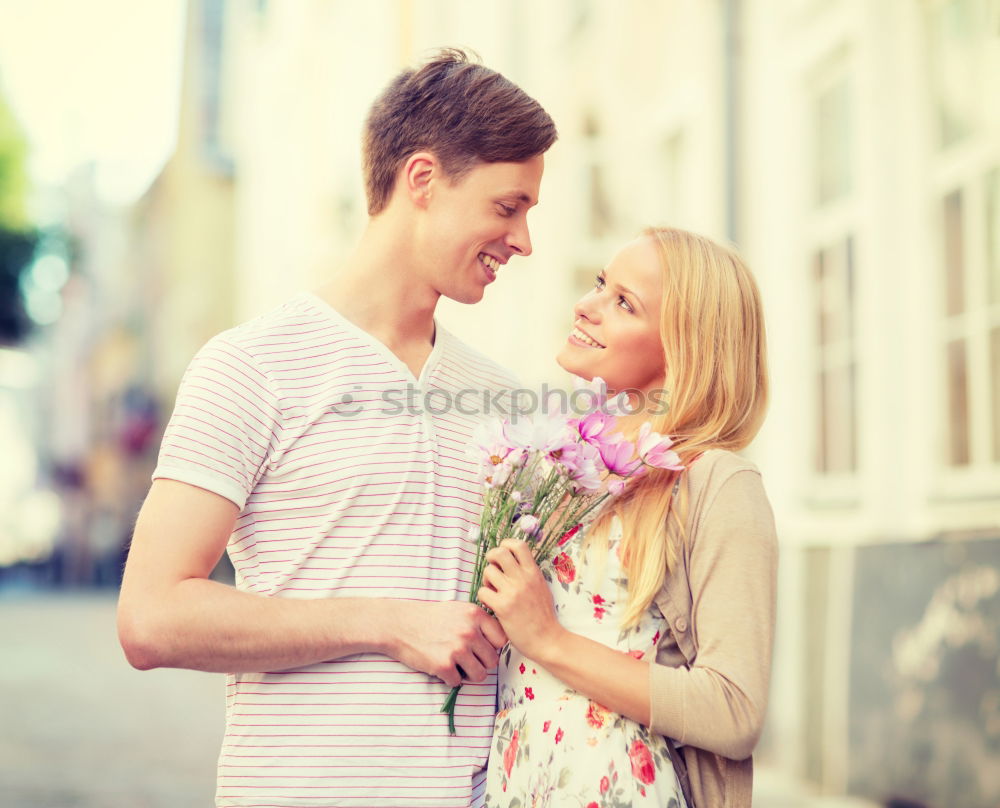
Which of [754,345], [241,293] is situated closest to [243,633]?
[754,345]

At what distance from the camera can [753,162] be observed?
8414mm

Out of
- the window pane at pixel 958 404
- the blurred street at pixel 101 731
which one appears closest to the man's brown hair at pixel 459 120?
the window pane at pixel 958 404

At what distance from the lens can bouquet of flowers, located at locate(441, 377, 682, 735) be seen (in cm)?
237

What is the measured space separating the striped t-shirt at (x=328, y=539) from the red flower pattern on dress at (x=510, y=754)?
0.06 m

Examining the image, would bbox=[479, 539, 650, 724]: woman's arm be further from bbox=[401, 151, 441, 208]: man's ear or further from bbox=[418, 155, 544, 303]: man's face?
bbox=[401, 151, 441, 208]: man's ear

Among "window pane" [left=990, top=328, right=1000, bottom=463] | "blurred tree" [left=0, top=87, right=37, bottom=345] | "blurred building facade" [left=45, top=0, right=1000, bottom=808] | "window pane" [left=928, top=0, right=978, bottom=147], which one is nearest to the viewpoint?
"window pane" [left=990, top=328, right=1000, bottom=463]

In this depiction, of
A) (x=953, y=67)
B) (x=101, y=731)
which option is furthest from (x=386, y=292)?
(x=101, y=731)

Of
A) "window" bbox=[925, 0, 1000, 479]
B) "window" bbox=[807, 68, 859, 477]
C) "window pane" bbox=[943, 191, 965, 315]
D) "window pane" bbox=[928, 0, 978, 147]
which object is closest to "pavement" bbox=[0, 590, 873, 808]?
"window" bbox=[807, 68, 859, 477]

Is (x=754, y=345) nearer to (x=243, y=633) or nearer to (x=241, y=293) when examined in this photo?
(x=243, y=633)

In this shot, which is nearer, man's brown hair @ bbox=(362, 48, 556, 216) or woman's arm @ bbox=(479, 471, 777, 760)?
woman's arm @ bbox=(479, 471, 777, 760)

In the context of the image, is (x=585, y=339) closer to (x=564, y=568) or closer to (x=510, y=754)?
(x=564, y=568)

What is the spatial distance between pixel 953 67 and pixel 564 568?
15.2 feet

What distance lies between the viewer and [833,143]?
762 cm

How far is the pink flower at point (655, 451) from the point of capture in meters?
2.37
